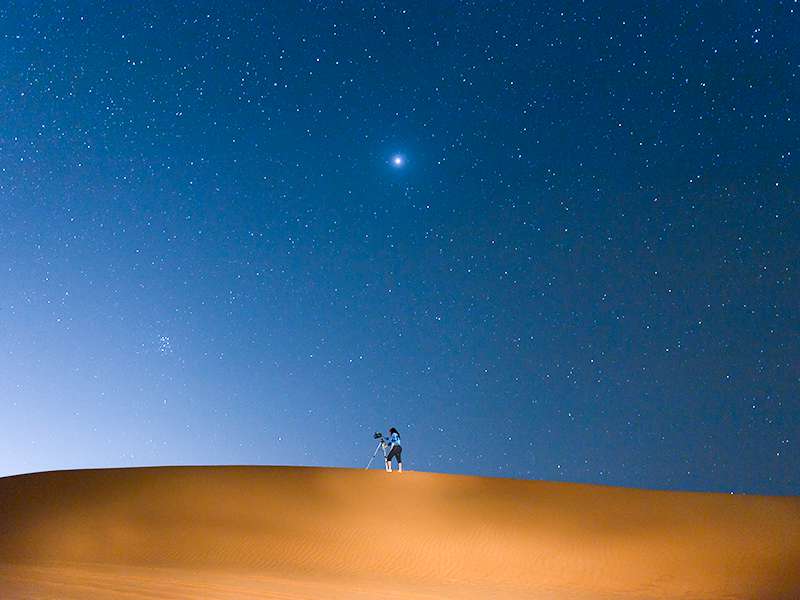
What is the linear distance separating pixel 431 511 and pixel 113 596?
41.9 feet

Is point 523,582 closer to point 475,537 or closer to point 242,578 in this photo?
point 475,537

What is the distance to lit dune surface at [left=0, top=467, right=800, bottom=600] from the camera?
13438 millimetres

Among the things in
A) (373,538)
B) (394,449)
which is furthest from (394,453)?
(373,538)

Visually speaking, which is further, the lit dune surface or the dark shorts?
the dark shorts

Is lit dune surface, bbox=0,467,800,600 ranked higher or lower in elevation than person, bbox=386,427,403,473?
lower

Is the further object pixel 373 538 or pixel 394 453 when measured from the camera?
pixel 394 453

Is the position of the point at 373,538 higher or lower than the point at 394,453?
lower

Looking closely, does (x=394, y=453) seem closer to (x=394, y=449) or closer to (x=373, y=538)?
(x=394, y=449)

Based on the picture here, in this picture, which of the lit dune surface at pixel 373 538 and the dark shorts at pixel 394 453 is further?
the dark shorts at pixel 394 453

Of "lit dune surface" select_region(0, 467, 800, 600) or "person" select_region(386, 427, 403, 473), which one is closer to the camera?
"lit dune surface" select_region(0, 467, 800, 600)

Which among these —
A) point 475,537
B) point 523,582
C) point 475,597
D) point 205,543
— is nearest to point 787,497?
point 475,537

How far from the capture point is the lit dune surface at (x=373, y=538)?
13438 mm

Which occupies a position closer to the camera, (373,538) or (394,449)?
(373,538)

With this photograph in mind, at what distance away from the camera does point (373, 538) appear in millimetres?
19234
